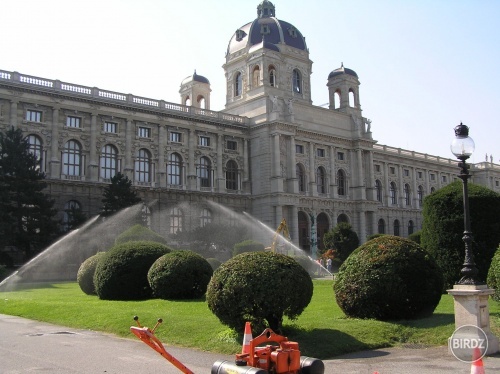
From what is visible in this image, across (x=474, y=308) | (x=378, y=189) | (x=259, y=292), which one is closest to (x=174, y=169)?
(x=378, y=189)

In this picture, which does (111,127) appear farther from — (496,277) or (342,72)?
(496,277)

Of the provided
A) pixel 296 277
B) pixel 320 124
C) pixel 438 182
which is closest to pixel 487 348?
pixel 296 277

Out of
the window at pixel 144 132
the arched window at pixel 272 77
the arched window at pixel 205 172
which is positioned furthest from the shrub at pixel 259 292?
the arched window at pixel 272 77

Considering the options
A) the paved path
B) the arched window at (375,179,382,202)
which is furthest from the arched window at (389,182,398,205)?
the paved path

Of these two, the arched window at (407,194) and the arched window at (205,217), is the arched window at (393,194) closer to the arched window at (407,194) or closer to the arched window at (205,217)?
the arched window at (407,194)

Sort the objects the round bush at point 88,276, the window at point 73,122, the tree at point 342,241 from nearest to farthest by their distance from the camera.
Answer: the round bush at point 88,276, the window at point 73,122, the tree at point 342,241

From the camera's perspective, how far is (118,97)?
53219 millimetres

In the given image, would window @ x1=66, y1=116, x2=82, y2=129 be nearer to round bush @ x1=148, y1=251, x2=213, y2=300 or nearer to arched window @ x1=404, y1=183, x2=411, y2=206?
round bush @ x1=148, y1=251, x2=213, y2=300

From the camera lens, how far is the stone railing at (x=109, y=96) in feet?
153

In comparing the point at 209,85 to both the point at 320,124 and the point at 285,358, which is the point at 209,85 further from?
the point at 285,358

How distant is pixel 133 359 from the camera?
11344mm

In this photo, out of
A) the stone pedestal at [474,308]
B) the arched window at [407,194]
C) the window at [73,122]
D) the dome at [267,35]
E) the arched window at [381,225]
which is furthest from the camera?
Result: the arched window at [407,194]

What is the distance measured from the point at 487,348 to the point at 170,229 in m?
45.4

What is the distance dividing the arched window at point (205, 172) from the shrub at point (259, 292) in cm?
4663
